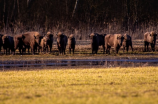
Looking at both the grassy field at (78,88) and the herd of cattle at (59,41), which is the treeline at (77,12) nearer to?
the herd of cattle at (59,41)

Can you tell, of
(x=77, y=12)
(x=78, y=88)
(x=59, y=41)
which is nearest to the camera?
(x=78, y=88)

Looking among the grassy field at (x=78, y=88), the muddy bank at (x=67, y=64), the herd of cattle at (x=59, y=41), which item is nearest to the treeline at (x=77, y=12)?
the herd of cattle at (x=59, y=41)

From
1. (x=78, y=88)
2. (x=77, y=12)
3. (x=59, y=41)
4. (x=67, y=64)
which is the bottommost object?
(x=78, y=88)

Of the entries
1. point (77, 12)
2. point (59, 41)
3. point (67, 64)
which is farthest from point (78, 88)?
point (77, 12)

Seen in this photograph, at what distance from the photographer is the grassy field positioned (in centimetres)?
1033

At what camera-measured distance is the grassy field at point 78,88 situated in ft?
33.9

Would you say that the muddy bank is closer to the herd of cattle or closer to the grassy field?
the grassy field

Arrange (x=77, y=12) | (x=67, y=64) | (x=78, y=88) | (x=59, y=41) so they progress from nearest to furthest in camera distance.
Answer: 1. (x=78, y=88)
2. (x=67, y=64)
3. (x=59, y=41)
4. (x=77, y=12)

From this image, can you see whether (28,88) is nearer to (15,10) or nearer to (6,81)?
(6,81)

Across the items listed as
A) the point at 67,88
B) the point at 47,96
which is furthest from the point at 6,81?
the point at 47,96

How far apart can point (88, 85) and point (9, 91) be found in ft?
9.07

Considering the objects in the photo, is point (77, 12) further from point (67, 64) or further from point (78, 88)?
point (78, 88)

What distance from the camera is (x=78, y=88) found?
41.9 feet

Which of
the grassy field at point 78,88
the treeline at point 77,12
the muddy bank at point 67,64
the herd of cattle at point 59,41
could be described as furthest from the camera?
the treeline at point 77,12
